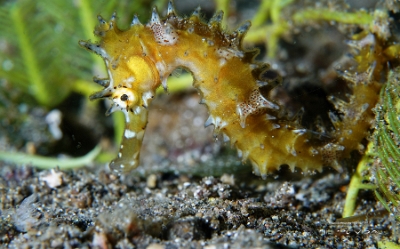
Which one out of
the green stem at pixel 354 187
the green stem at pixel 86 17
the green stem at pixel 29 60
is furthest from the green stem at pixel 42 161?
the green stem at pixel 354 187

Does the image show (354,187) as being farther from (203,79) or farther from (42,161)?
(42,161)

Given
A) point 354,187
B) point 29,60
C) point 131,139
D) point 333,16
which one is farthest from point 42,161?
point 333,16

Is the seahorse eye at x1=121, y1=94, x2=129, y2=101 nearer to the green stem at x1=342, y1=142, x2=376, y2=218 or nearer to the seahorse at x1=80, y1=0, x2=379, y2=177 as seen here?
the seahorse at x1=80, y1=0, x2=379, y2=177

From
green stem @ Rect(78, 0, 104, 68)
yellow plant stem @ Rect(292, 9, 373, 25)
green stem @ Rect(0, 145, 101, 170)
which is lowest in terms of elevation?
green stem @ Rect(0, 145, 101, 170)

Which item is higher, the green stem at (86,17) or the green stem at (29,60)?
the green stem at (86,17)

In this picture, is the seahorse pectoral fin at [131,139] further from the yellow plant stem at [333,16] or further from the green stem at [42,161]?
the yellow plant stem at [333,16]

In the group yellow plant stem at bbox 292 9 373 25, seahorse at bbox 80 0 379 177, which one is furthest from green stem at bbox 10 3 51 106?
yellow plant stem at bbox 292 9 373 25

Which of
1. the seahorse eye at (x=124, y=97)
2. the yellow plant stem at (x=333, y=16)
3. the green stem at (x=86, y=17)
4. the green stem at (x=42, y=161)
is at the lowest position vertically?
the seahorse eye at (x=124, y=97)
